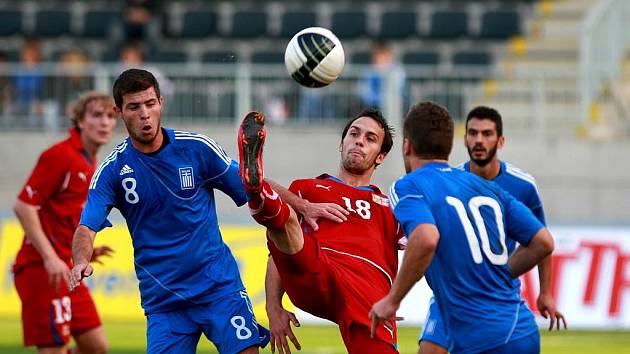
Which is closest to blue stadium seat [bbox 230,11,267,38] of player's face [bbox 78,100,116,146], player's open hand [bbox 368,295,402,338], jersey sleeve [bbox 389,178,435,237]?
player's face [bbox 78,100,116,146]

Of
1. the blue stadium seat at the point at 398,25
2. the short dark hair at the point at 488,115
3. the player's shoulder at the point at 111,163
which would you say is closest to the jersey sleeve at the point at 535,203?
the short dark hair at the point at 488,115

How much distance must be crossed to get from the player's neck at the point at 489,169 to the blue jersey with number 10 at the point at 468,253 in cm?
267

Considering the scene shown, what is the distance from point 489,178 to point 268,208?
2865 millimetres

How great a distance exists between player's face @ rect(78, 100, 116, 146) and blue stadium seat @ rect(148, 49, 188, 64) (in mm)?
11915

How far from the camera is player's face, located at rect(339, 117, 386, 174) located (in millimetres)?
8055

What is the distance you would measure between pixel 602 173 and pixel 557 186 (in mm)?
780

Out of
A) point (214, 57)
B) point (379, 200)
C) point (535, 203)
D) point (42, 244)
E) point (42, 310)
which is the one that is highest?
point (214, 57)

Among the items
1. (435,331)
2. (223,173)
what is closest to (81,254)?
(223,173)

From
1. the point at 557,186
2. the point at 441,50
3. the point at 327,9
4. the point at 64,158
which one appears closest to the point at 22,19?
the point at 327,9

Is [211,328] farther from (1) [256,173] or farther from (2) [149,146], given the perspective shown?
(1) [256,173]

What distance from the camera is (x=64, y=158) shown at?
384 inches

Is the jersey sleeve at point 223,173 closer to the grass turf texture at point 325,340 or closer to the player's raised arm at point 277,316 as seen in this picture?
the player's raised arm at point 277,316

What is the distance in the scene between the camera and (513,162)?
19391mm

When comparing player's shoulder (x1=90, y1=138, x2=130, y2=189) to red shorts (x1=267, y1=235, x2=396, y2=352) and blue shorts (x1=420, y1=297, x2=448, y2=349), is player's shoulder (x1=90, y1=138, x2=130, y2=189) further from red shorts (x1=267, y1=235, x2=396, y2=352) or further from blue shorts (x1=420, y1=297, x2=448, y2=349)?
blue shorts (x1=420, y1=297, x2=448, y2=349)
